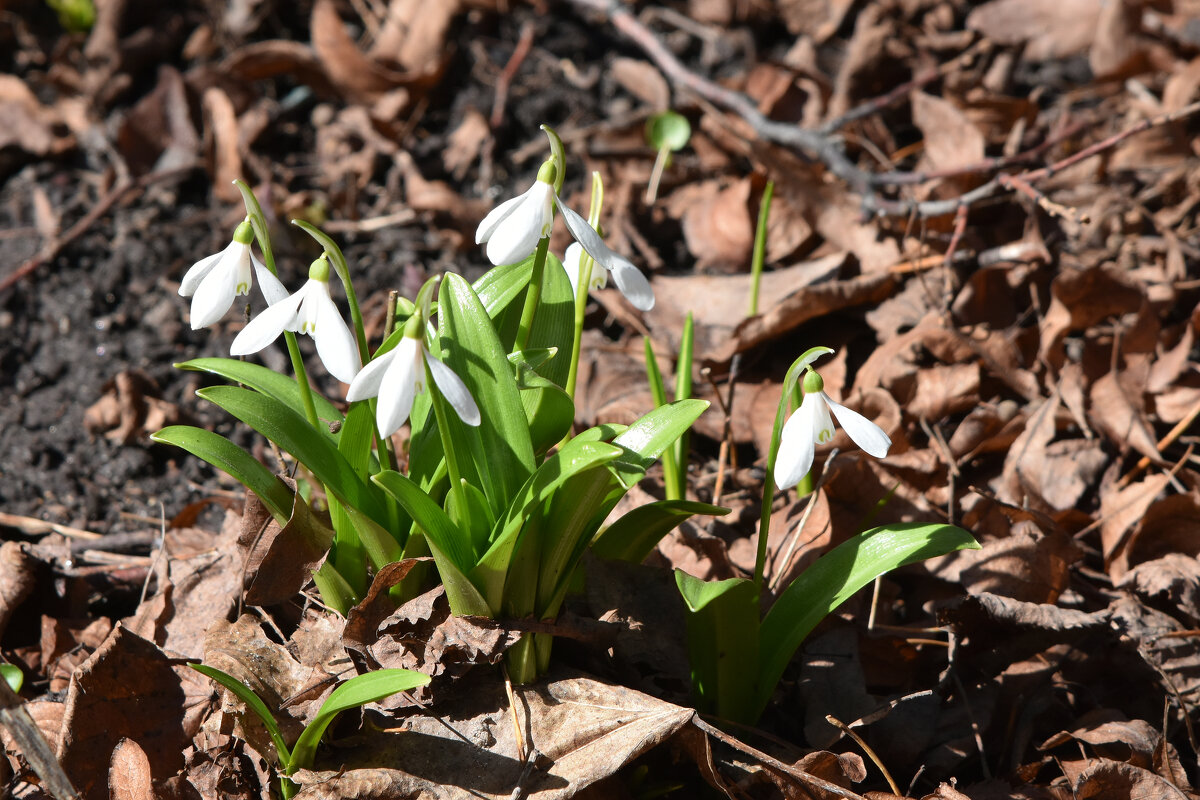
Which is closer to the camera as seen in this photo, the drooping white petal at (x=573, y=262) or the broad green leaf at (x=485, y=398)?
the broad green leaf at (x=485, y=398)

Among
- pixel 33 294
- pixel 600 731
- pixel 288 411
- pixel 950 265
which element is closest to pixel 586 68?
pixel 950 265

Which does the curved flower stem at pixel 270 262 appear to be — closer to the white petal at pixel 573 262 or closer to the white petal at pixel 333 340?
the white petal at pixel 333 340

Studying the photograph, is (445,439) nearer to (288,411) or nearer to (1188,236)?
(288,411)

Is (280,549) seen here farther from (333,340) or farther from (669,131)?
(669,131)

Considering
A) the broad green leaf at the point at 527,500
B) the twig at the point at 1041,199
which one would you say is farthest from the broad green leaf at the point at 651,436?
the twig at the point at 1041,199

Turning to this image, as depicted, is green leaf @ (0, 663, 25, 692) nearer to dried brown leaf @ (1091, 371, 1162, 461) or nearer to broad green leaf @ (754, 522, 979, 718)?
broad green leaf @ (754, 522, 979, 718)

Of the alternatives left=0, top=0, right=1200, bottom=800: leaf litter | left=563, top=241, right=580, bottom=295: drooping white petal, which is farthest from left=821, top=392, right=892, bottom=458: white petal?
left=563, top=241, right=580, bottom=295: drooping white petal
